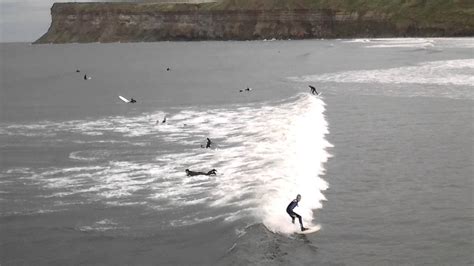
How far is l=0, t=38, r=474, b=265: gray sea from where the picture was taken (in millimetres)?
17844

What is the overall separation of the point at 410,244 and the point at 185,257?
6180 millimetres

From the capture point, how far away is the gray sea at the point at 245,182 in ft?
58.5

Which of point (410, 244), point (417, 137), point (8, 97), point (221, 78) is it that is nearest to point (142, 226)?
point (410, 244)

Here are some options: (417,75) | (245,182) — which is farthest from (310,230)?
(417,75)

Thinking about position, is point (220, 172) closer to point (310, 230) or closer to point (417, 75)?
point (310, 230)

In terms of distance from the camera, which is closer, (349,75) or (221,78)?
(349,75)

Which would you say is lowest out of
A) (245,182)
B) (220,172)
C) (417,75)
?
(417,75)

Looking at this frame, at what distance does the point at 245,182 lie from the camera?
24141 millimetres

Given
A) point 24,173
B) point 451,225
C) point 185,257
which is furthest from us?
point 24,173

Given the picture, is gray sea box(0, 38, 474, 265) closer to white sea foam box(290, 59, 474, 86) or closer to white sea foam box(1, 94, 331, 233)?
white sea foam box(1, 94, 331, 233)

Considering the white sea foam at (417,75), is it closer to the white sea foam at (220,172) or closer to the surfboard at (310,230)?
the white sea foam at (220,172)

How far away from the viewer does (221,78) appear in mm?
80375

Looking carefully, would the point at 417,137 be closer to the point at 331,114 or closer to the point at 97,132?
the point at 331,114

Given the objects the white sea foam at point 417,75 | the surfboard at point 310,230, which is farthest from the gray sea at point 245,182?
the white sea foam at point 417,75
